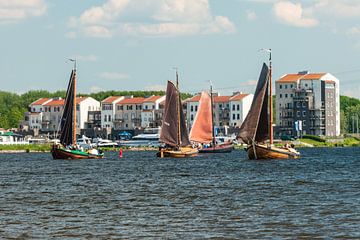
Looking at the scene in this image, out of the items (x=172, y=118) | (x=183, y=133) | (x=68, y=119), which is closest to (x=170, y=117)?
(x=172, y=118)

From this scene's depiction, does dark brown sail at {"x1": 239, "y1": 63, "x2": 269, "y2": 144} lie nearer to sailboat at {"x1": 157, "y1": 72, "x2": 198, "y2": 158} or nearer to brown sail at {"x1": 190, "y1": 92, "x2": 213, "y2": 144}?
sailboat at {"x1": 157, "y1": 72, "x2": 198, "y2": 158}

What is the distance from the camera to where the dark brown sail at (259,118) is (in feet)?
322

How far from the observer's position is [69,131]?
119 metres

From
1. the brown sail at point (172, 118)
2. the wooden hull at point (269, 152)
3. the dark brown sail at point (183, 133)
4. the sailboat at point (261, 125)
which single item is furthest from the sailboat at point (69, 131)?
the sailboat at point (261, 125)

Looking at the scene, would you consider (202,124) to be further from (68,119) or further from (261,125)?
(261,125)

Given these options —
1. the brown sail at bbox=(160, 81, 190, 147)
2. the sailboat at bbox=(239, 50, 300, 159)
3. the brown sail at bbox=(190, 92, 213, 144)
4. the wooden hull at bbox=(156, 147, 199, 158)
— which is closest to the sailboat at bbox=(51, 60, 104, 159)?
the wooden hull at bbox=(156, 147, 199, 158)

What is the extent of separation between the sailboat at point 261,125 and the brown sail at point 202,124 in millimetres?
40910

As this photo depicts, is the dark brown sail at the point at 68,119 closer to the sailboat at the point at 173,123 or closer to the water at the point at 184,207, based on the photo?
the sailboat at the point at 173,123

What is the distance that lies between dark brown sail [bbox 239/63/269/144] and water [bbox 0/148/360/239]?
94.0 feet

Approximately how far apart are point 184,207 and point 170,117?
3040 inches

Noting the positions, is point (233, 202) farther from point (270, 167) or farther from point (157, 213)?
point (270, 167)

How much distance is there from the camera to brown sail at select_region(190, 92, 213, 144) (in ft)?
465

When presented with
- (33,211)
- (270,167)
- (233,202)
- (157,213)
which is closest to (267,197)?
(233,202)

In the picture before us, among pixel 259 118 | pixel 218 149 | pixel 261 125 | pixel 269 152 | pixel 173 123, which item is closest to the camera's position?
pixel 259 118
